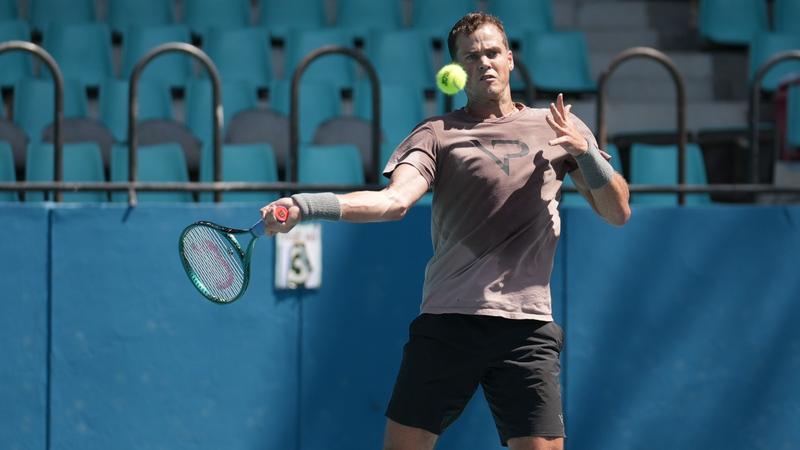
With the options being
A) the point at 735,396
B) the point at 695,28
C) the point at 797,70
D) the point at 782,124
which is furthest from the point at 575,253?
the point at 695,28

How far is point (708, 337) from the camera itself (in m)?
6.03

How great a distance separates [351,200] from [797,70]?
743 cm

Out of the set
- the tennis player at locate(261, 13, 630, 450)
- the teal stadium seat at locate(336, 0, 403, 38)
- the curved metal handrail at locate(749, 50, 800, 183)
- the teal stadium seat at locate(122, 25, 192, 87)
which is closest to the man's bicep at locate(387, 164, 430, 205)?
the tennis player at locate(261, 13, 630, 450)

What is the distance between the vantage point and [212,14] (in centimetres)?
1075

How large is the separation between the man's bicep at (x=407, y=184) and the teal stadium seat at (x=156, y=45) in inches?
242

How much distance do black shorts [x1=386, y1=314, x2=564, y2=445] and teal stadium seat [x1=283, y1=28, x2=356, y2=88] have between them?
6.07 m

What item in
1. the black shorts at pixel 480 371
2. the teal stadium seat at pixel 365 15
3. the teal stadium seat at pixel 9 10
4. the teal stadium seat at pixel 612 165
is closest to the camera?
the black shorts at pixel 480 371

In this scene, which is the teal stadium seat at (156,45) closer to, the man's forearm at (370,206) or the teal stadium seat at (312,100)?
the teal stadium seat at (312,100)

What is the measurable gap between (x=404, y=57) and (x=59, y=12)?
3098 mm

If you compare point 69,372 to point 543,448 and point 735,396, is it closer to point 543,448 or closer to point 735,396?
point 543,448

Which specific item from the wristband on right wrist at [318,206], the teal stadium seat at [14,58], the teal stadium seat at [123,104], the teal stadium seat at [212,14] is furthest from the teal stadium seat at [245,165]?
the wristband on right wrist at [318,206]

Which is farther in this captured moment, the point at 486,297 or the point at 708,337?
the point at 708,337

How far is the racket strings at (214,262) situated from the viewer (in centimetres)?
401

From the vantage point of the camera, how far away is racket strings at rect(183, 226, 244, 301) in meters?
4.01
